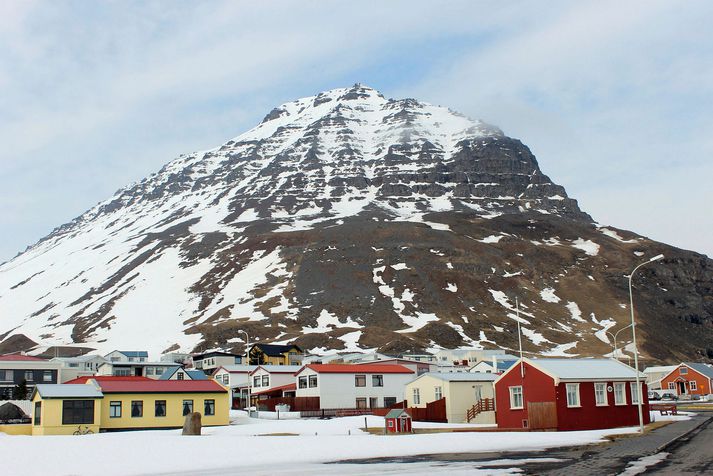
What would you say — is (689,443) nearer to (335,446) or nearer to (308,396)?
(335,446)

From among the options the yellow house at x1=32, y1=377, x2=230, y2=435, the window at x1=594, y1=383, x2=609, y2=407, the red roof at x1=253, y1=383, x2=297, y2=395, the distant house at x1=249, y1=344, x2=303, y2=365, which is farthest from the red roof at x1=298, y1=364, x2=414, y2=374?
the distant house at x1=249, y1=344, x2=303, y2=365

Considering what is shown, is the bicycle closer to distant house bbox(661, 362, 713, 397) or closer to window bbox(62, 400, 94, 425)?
window bbox(62, 400, 94, 425)

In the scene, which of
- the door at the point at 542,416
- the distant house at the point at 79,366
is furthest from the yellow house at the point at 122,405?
the distant house at the point at 79,366

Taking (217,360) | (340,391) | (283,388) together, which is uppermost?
(217,360)

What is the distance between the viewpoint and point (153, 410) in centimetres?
7000

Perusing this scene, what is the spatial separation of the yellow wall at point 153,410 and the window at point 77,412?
5.89 ft

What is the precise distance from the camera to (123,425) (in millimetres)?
67938

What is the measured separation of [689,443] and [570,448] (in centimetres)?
688

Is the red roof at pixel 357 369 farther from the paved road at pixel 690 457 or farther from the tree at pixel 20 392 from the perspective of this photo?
the paved road at pixel 690 457

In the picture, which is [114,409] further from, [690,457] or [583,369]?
[690,457]

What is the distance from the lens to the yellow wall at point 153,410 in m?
67.8

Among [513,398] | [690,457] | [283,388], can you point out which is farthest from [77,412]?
[690,457]

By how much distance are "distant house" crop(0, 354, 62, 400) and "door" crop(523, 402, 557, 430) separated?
8514cm

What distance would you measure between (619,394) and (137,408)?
138ft
